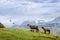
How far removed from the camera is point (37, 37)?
25.7m

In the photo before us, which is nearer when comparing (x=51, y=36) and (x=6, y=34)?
(x=6, y=34)

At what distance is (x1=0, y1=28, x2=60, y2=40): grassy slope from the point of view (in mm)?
24764

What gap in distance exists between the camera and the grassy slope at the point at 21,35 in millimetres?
24764

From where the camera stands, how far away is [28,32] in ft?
87.9

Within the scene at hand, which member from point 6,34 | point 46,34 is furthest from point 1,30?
point 46,34

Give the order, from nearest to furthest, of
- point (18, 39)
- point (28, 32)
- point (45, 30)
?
1. point (18, 39)
2. point (28, 32)
3. point (45, 30)

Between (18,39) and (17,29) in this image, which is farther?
(17,29)

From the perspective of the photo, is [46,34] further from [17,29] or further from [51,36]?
[17,29]

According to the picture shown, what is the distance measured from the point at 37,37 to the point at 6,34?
360 cm

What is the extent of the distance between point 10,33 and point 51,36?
5321mm

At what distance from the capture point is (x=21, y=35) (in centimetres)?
2552

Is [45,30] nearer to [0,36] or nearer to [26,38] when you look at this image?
[26,38]

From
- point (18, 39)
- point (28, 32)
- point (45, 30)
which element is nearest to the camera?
point (18, 39)

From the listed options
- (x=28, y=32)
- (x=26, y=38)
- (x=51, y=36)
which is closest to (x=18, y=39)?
(x=26, y=38)
